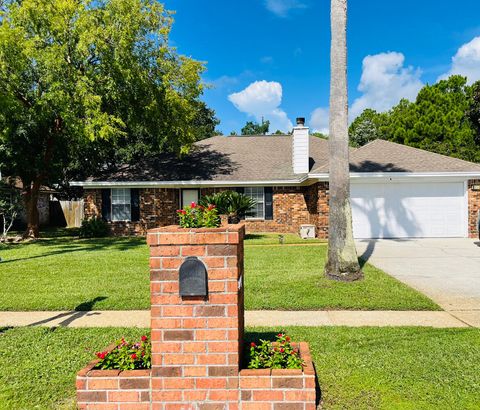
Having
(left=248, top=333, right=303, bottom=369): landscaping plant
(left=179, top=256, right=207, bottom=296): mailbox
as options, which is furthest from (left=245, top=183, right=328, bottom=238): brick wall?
(left=179, top=256, right=207, bottom=296): mailbox

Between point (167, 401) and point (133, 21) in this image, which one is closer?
point (167, 401)

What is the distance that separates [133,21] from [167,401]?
16.7 metres

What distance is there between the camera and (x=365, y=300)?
6.52 meters

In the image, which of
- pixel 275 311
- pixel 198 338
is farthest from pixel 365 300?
pixel 198 338

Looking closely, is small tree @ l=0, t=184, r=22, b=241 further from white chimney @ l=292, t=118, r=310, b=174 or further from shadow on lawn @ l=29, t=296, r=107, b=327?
white chimney @ l=292, t=118, r=310, b=174

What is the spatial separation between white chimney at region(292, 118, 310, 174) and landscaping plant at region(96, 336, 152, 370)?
1580cm

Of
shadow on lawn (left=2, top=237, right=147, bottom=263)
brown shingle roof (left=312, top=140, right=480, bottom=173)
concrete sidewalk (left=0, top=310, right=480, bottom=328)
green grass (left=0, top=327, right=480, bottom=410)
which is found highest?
brown shingle roof (left=312, top=140, right=480, bottom=173)

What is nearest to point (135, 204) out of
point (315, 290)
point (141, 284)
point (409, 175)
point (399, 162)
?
point (141, 284)

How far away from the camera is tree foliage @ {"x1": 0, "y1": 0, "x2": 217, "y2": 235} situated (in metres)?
15.3

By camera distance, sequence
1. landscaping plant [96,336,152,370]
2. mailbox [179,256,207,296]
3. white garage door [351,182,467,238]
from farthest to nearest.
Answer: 1. white garage door [351,182,467,238]
2. landscaping plant [96,336,152,370]
3. mailbox [179,256,207,296]

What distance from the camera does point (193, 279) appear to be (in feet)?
9.47

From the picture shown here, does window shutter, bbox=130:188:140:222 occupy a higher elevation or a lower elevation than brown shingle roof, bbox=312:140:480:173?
lower

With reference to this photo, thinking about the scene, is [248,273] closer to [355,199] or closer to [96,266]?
[96,266]

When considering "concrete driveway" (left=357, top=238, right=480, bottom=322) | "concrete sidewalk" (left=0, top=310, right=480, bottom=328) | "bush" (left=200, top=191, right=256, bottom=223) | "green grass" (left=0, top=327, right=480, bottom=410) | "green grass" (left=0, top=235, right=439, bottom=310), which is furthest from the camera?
"bush" (left=200, top=191, right=256, bottom=223)
